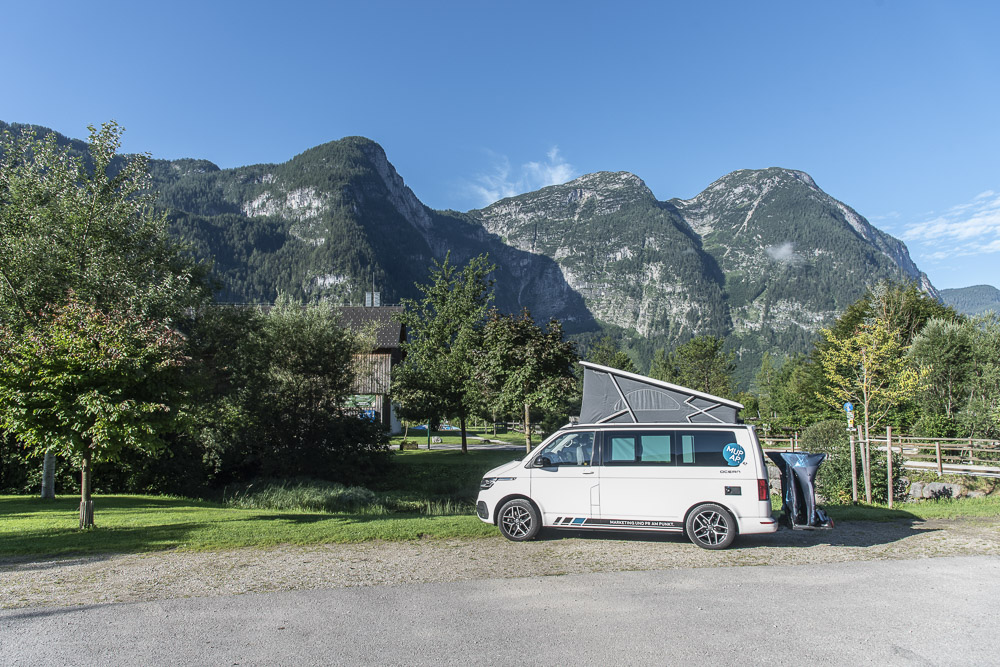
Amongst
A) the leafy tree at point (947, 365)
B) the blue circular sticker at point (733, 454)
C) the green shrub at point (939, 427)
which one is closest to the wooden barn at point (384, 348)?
the blue circular sticker at point (733, 454)

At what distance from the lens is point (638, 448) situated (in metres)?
9.12

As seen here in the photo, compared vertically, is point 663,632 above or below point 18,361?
below

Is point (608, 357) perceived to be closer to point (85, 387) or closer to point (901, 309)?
point (901, 309)

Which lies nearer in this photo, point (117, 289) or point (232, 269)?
point (117, 289)

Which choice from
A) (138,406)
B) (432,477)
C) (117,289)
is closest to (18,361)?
(138,406)

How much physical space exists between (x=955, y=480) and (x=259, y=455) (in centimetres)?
2708

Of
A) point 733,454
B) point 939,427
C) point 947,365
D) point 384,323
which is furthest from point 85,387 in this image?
point 947,365

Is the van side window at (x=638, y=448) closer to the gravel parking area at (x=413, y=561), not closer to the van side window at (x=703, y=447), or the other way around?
the van side window at (x=703, y=447)

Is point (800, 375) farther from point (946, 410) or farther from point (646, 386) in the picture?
point (646, 386)

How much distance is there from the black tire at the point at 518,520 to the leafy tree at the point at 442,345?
59.9 ft

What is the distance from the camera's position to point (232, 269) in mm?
184000

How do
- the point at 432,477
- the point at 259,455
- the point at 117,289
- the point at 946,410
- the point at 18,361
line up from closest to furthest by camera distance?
the point at 18,361
the point at 117,289
the point at 259,455
the point at 432,477
the point at 946,410

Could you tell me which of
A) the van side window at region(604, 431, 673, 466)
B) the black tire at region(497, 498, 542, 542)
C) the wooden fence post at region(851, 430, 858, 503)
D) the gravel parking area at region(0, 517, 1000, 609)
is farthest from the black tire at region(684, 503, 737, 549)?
the wooden fence post at region(851, 430, 858, 503)

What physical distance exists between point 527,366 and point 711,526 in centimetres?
1086
